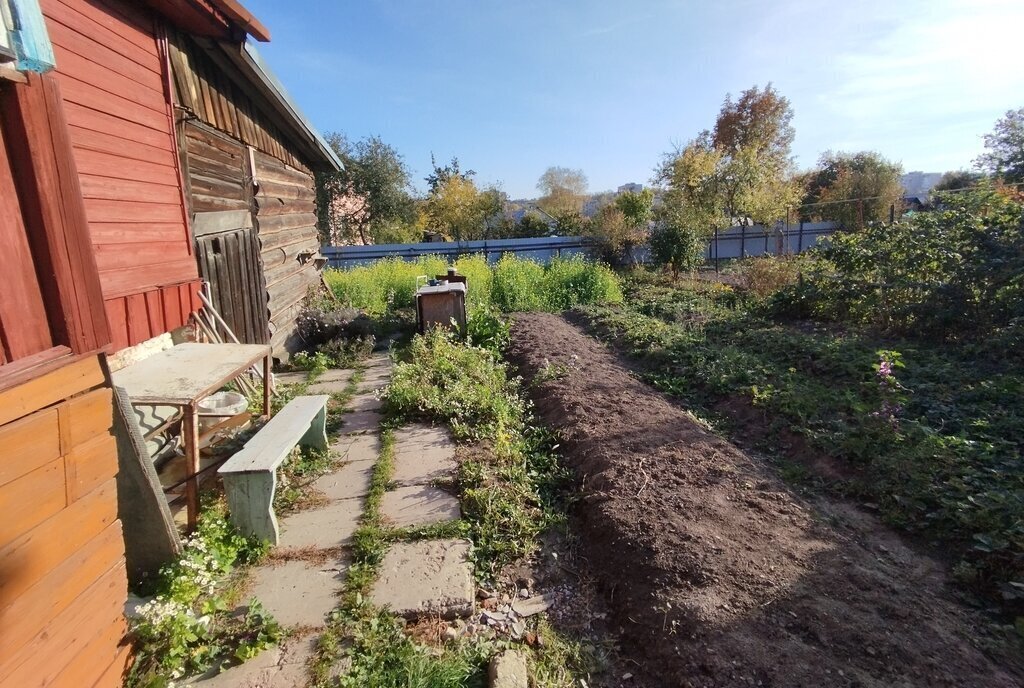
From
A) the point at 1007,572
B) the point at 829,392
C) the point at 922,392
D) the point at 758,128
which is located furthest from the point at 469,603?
the point at 758,128

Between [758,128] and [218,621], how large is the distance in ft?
107

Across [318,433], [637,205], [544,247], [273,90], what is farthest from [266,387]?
[637,205]

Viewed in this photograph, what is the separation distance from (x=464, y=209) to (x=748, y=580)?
84.3ft

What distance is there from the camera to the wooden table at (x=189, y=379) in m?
3.16

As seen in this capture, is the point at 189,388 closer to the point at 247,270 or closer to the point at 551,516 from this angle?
the point at 551,516

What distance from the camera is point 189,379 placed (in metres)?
3.45

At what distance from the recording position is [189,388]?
3.26 m

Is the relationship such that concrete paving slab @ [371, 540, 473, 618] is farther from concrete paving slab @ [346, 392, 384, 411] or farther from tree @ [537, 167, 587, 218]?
tree @ [537, 167, 587, 218]

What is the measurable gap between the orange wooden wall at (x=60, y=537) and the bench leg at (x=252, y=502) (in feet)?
3.47

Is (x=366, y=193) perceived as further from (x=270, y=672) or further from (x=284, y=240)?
(x=270, y=672)

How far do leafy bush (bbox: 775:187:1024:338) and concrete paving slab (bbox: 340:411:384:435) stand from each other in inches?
273

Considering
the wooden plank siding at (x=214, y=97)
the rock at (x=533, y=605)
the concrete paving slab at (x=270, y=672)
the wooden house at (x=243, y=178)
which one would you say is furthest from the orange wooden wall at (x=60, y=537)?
the wooden plank siding at (x=214, y=97)

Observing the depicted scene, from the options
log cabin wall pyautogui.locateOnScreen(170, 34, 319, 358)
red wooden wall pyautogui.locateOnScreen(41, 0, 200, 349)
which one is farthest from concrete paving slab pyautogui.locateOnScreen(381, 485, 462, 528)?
log cabin wall pyautogui.locateOnScreen(170, 34, 319, 358)

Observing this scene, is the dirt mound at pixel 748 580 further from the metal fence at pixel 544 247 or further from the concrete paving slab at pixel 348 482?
the metal fence at pixel 544 247
